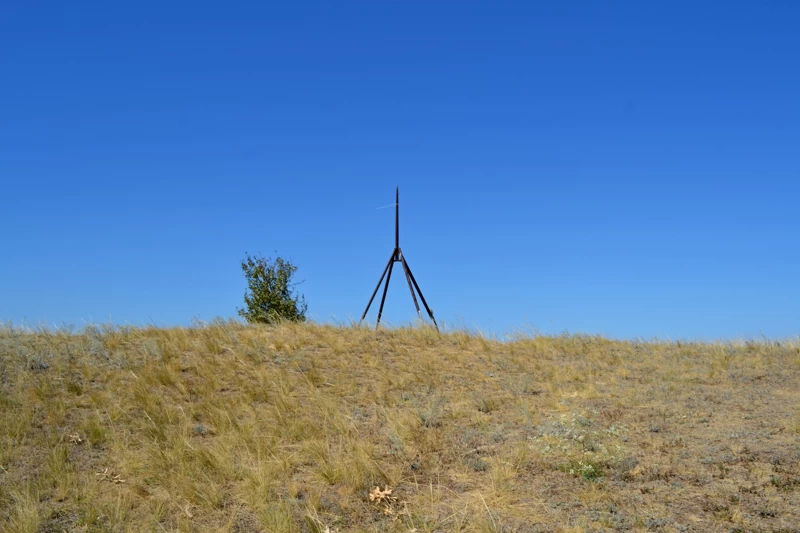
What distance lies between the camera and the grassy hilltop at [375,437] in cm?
677

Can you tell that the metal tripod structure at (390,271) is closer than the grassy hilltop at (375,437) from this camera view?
No

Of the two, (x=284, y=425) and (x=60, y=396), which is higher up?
(x=60, y=396)

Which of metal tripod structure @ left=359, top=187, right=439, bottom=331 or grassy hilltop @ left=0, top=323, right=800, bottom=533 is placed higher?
metal tripod structure @ left=359, top=187, right=439, bottom=331

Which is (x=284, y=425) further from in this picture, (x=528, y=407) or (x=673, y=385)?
(x=673, y=385)

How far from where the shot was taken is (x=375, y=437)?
29.1 feet

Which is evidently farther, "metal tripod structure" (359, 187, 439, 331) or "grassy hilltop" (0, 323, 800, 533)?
"metal tripod structure" (359, 187, 439, 331)

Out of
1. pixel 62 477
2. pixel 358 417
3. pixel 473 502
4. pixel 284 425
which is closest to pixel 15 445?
pixel 62 477

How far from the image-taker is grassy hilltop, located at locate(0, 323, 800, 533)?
6766 millimetres

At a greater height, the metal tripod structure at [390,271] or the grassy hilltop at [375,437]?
the metal tripod structure at [390,271]

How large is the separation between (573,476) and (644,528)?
1.30 m

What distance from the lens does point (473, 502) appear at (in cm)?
685

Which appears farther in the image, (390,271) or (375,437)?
(390,271)

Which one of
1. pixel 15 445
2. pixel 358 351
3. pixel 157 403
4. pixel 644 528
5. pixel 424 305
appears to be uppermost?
pixel 424 305

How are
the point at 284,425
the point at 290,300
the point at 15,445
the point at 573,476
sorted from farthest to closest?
the point at 290,300
the point at 284,425
the point at 15,445
the point at 573,476
